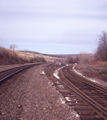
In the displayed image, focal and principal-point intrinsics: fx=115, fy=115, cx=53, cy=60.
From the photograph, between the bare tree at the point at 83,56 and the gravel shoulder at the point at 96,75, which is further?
the bare tree at the point at 83,56

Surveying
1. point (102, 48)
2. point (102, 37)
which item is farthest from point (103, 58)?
point (102, 37)

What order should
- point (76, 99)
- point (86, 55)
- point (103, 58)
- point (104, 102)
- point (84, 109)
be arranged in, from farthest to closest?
point (86, 55) → point (103, 58) → point (76, 99) → point (104, 102) → point (84, 109)

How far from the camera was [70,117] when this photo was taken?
14.2 feet

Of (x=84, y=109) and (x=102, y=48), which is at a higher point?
(x=102, y=48)

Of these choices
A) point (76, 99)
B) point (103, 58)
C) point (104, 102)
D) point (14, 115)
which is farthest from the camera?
point (103, 58)

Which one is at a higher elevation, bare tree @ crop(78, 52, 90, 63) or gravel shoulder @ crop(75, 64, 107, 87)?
bare tree @ crop(78, 52, 90, 63)

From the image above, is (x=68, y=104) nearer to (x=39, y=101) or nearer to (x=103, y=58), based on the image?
(x=39, y=101)

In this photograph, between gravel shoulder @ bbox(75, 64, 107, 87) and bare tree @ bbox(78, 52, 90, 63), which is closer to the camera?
gravel shoulder @ bbox(75, 64, 107, 87)

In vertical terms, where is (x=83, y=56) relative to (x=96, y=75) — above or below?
above

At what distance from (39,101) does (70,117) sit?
1.93 meters

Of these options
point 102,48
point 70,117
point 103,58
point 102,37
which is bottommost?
point 70,117

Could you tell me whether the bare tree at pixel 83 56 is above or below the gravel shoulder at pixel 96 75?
above

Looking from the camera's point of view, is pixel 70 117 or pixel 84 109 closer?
pixel 70 117

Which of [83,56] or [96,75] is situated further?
[83,56]
